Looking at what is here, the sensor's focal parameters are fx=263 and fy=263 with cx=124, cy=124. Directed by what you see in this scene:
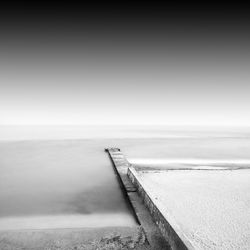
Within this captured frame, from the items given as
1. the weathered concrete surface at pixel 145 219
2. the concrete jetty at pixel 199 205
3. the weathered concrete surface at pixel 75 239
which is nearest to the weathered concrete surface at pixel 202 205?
the concrete jetty at pixel 199 205

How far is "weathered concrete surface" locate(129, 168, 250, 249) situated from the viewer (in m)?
3.00

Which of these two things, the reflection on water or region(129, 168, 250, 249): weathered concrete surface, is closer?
region(129, 168, 250, 249): weathered concrete surface

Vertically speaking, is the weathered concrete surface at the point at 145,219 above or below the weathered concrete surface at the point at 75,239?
above

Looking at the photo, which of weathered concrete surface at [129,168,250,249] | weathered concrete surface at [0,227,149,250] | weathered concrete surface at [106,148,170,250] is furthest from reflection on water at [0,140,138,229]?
weathered concrete surface at [129,168,250,249]

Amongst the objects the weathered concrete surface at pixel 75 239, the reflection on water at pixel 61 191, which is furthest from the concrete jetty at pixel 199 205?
the reflection on water at pixel 61 191

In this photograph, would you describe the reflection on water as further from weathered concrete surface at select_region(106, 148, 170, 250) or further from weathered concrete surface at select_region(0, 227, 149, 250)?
weathered concrete surface at select_region(0, 227, 149, 250)

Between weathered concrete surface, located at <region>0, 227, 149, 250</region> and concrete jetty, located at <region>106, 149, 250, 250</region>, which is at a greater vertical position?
concrete jetty, located at <region>106, 149, 250, 250</region>

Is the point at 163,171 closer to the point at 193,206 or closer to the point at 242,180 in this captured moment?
the point at 242,180

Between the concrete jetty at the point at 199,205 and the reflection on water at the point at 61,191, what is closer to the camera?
the concrete jetty at the point at 199,205

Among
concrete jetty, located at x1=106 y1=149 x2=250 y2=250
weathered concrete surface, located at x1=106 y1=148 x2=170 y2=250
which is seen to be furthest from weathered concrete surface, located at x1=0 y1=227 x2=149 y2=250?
concrete jetty, located at x1=106 y1=149 x2=250 y2=250

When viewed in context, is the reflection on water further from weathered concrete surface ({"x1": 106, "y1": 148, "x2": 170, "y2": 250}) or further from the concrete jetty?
the concrete jetty

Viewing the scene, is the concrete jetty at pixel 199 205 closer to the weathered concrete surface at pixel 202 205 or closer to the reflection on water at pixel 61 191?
the weathered concrete surface at pixel 202 205

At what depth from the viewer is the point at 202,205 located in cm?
406

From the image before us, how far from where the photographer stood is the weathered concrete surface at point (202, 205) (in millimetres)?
2998
